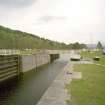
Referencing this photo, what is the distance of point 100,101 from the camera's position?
9695 millimetres

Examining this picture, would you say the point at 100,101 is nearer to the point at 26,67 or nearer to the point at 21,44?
the point at 26,67

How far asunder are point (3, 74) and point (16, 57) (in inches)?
215

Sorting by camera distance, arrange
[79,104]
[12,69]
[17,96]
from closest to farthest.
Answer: [79,104], [17,96], [12,69]

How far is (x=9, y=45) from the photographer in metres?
50.3

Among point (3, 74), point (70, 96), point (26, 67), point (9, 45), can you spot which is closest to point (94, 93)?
point (70, 96)

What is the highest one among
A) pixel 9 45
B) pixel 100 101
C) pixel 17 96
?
pixel 9 45

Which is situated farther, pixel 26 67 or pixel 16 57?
pixel 26 67

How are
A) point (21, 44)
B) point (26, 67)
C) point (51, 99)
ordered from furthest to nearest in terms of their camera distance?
point (21, 44) → point (26, 67) → point (51, 99)

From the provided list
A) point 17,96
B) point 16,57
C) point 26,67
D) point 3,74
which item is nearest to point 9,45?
point 26,67

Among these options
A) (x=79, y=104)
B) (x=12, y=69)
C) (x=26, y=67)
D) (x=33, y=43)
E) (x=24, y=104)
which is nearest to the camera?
(x=79, y=104)

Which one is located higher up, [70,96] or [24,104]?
[70,96]

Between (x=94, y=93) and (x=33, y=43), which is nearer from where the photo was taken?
(x=94, y=93)

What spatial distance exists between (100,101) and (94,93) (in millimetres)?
1666

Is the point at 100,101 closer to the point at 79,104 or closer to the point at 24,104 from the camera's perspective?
the point at 79,104
